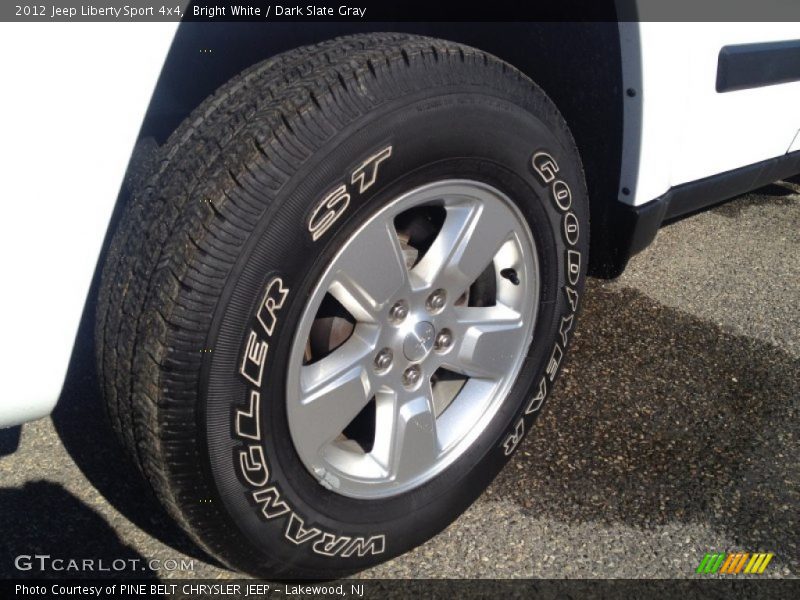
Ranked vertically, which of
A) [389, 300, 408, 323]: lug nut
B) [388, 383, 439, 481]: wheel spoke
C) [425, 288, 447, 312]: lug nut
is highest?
[389, 300, 408, 323]: lug nut

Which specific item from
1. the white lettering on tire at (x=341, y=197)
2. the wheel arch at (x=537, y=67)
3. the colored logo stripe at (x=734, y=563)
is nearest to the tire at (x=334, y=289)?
the white lettering on tire at (x=341, y=197)

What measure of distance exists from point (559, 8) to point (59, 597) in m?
1.68

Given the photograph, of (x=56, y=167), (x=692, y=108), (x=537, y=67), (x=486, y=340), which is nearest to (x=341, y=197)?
(x=56, y=167)

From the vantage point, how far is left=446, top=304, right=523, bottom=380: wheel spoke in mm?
1698

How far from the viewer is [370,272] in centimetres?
143

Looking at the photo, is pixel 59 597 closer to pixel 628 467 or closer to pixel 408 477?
pixel 408 477

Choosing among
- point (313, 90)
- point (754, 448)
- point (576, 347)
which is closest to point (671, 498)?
point (754, 448)

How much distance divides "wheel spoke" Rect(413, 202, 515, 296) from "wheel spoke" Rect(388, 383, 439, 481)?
25 cm

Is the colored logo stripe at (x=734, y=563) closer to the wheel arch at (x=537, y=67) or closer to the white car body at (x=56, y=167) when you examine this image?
the wheel arch at (x=537, y=67)

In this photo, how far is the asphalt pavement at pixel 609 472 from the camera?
170 cm

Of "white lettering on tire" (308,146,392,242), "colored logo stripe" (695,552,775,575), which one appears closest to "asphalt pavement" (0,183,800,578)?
"colored logo stripe" (695,552,775,575)

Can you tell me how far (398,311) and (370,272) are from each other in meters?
0.14

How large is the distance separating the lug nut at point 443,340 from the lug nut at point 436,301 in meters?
0.06

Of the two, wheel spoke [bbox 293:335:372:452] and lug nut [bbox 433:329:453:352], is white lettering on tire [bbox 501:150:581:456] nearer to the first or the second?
lug nut [bbox 433:329:453:352]
